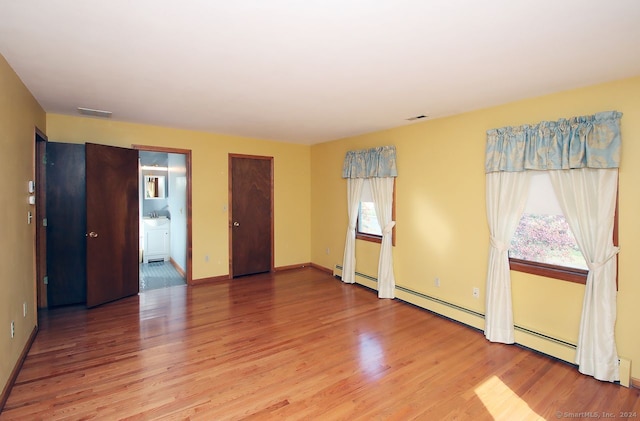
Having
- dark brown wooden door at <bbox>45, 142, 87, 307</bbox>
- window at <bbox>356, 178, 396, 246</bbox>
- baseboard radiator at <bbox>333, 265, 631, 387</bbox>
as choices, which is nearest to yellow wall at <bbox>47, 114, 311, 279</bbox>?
dark brown wooden door at <bbox>45, 142, 87, 307</bbox>

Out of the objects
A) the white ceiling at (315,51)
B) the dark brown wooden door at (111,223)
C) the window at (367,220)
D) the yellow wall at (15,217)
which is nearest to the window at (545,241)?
the white ceiling at (315,51)

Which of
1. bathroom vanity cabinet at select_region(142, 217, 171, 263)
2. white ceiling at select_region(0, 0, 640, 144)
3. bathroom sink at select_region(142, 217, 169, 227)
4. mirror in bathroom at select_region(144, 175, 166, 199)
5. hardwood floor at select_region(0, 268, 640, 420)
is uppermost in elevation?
white ceiling at select_region(0, 0, 640, 144)

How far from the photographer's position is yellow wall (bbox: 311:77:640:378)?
2502mm

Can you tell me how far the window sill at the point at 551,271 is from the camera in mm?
2762

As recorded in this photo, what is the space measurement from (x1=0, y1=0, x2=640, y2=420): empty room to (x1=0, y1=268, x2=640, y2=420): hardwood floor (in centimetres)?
2

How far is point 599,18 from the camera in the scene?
171cm

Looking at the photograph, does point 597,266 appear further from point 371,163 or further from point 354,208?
point 354,208

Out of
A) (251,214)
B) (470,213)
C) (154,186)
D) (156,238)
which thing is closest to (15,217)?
(251,214)

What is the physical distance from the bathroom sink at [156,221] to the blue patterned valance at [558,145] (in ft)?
19.8

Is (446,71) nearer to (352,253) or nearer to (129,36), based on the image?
(129,36)

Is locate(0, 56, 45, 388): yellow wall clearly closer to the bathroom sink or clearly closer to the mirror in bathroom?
the bathroom sink

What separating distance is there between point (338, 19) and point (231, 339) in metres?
2.94

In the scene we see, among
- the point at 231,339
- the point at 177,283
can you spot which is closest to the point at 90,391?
the point at 231,339

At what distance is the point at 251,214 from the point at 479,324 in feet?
12.8
